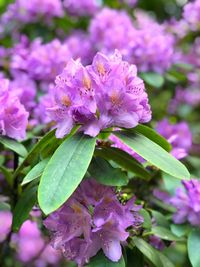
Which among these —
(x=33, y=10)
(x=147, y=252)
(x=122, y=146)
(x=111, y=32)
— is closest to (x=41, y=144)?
(x=122, y=146)

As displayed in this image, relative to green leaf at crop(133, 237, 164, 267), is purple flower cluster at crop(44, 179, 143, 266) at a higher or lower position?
higher

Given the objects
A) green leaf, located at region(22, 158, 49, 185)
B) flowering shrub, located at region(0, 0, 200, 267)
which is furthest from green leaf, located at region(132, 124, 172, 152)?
green leaf, located at region(22, 158, 49, 185)

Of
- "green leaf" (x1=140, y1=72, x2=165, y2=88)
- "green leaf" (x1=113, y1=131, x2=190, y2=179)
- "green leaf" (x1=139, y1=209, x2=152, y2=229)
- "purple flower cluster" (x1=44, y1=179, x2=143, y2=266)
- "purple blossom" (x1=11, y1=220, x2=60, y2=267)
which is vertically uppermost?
"green leaf" (x1=113, y1=131, x2=190, y2=179)

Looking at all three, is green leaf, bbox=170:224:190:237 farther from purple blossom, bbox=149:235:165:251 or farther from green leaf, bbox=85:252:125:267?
green leaf, bbox=85:252:125:267

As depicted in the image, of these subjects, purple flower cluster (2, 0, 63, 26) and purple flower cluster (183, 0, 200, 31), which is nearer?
purple flower cluster (183, 0, 200, 31)

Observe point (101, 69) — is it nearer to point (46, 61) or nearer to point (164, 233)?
point (164, 233)

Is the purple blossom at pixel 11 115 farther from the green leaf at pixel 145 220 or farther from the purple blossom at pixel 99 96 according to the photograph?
the green leaf at pixel 145 220

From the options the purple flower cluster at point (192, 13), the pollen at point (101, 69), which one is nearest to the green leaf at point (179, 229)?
the pollen at point (101, 69)
